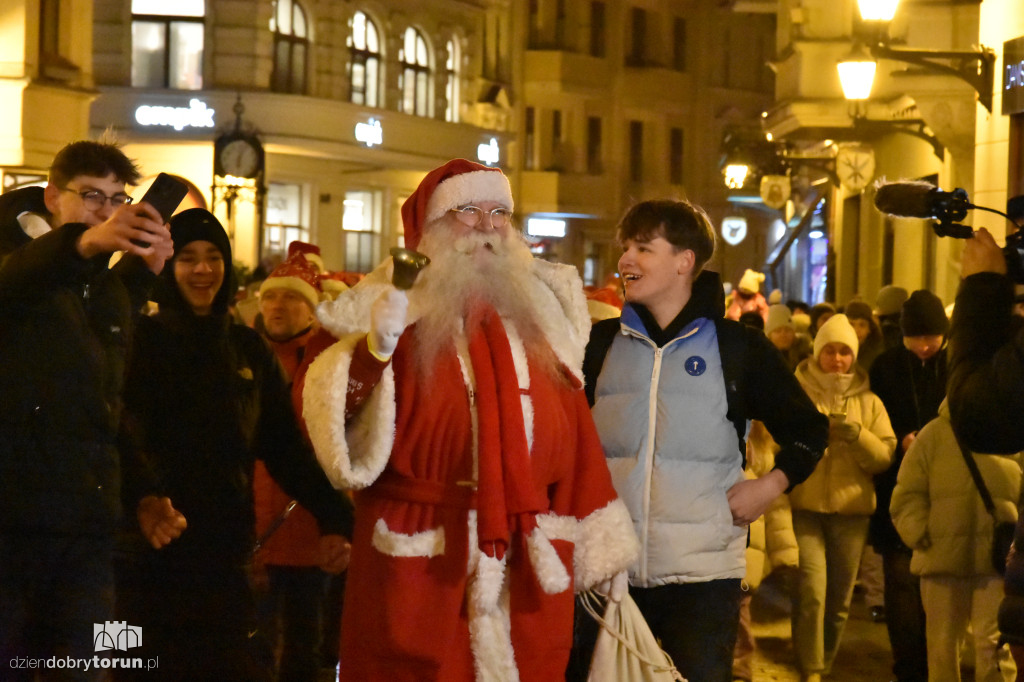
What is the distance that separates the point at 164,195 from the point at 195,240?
4.33 feet

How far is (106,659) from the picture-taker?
466cm

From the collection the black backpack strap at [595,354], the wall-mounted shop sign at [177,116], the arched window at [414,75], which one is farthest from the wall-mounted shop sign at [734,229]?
the black backpack strap at [595,354]

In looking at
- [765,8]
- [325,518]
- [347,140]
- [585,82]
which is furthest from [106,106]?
[325,518]

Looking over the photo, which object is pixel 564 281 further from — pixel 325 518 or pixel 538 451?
pixel 325 518

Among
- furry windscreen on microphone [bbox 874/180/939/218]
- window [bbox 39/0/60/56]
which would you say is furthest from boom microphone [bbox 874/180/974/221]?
window [bbox 39/0/60/56]

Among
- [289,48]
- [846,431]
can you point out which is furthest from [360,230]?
[846,431]

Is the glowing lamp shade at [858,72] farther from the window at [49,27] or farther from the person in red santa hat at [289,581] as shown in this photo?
the window at [49,27]

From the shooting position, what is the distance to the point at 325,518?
208 inches

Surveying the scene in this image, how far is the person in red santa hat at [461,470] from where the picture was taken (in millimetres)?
4008

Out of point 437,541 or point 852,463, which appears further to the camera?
point 852,463

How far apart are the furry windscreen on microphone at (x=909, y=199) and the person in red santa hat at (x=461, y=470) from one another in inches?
44.8

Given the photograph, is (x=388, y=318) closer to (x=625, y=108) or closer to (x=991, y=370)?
(x=991, y=370)

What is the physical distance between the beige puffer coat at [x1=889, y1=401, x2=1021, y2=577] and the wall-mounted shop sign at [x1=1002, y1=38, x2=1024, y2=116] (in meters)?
4.83

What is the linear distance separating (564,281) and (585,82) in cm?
4063
